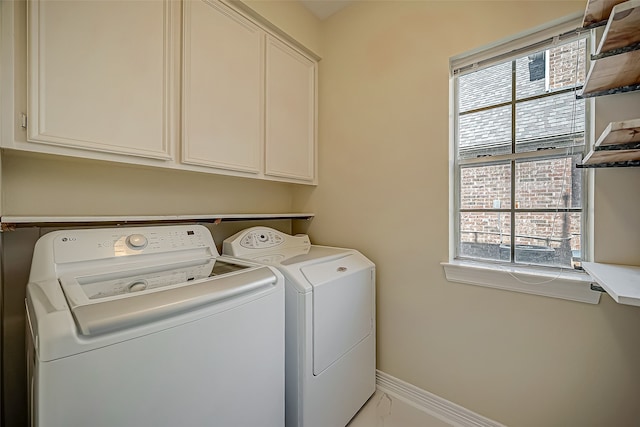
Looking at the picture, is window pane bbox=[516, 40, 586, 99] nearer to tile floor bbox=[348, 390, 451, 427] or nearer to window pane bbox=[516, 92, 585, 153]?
window pane bbox=[516, 92, 585, 153]

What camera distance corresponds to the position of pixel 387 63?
5.97 feet

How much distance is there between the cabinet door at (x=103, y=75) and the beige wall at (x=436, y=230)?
121cm

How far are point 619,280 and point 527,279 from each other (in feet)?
1.48

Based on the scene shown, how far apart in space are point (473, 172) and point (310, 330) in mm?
1354

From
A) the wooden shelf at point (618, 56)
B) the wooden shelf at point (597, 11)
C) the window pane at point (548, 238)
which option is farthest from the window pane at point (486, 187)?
the wooden shelf at point (597, 11)

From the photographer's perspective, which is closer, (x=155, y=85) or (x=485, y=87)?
(x=155, y=85)

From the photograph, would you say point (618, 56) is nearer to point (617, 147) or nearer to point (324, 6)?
point (617, 147)

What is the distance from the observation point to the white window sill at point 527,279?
1201 millimetres

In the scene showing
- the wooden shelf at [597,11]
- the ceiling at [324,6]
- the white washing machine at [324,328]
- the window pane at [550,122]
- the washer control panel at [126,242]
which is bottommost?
the white washing machine at [324,328]

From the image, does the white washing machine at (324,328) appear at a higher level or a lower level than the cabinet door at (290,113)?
lower

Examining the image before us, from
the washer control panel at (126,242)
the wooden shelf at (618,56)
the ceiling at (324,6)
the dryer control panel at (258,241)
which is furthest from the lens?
the ceiling at (324,6)

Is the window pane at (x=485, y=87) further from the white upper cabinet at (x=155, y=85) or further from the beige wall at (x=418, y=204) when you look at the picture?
the white upper cabinet at (x=155, y=85)

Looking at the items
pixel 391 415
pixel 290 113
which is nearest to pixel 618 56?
pixel 290 113

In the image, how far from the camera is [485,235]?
5.13ft
